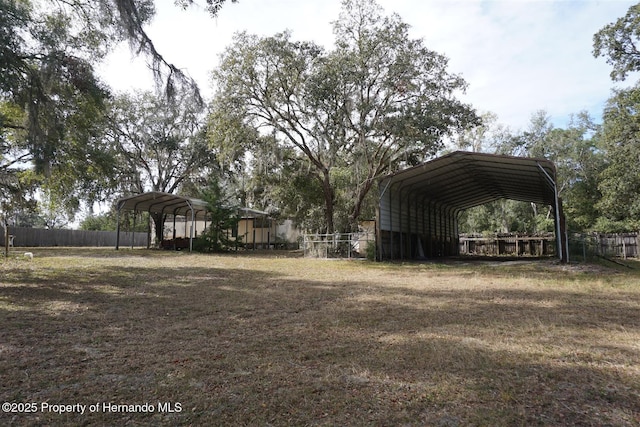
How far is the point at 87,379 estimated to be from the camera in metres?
3.20

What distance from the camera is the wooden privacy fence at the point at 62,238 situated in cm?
2693

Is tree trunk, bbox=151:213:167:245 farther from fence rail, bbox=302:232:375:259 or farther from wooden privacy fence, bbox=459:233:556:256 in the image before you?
Result: wooden privacy fence, bbox=459:233:556:256

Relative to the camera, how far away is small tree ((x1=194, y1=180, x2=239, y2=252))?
69.1 feet

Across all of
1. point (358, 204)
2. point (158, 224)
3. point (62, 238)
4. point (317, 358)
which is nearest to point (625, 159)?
point (358, 204)

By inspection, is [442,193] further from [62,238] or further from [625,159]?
[62,238]

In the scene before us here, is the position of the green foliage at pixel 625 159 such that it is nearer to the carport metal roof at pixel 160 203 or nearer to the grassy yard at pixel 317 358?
the grassy yard at pixel 317 358

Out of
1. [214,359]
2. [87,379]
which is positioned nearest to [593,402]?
[214,359]

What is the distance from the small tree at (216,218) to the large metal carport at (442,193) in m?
8.69

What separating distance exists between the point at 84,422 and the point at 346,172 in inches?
780

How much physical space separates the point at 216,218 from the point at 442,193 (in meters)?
12.9

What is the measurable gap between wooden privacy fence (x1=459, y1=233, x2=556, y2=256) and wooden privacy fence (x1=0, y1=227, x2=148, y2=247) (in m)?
24.0

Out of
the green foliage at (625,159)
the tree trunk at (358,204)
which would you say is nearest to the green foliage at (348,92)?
the tree trunk at (358,204)

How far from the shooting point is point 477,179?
19953 millimetres

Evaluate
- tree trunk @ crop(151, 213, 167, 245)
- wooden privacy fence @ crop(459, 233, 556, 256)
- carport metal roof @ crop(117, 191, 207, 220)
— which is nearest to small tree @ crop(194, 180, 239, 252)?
carport metal roof @ crop(117, 191, 207, 220)
